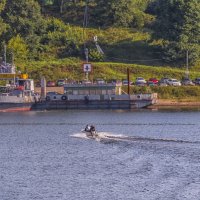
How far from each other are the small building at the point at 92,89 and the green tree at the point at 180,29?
84.7 feet

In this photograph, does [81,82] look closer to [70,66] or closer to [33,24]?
[70,66]

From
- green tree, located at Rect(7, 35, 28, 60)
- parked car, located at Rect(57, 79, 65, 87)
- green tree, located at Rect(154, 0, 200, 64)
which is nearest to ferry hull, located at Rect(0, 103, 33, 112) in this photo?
parked car, located at Rect(57, 79, 65, 87)

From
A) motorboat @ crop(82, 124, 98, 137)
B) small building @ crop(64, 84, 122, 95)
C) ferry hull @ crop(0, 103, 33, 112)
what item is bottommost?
motorboat @ crop(82, 124, 98, 137)

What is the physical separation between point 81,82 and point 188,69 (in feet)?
80.3

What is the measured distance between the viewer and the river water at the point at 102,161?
73.9 meters

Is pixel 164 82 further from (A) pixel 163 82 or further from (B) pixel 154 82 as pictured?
(B) pixel 154 82

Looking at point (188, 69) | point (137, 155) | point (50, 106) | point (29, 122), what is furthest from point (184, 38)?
point (137, 155)

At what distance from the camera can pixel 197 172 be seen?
8075 centimetres

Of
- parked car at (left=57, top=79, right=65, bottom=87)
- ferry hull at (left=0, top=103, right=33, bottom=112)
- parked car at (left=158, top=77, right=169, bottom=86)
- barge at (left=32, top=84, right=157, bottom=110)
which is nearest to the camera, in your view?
ferry hull at (left=0, top=103, right=33, bottom=112)

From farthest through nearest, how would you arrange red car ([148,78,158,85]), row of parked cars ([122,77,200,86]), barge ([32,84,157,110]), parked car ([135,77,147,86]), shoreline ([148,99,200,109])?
red car ([148,78,158,85]) → parked car ([135,77,147,86]) → row of parked cars ([122,77,200,86]) → shoreline ([148,99,200,109]) → barge ([32,84,157,110])

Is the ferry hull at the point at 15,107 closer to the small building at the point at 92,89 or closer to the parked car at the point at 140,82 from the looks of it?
the small building at the point at 92,89

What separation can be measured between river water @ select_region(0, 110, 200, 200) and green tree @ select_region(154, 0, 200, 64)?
53.0m

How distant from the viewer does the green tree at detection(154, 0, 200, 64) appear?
189500 millimetres

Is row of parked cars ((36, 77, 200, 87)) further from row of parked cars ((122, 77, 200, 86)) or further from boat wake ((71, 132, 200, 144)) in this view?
boat wake ((71, 132, 200, 144))
